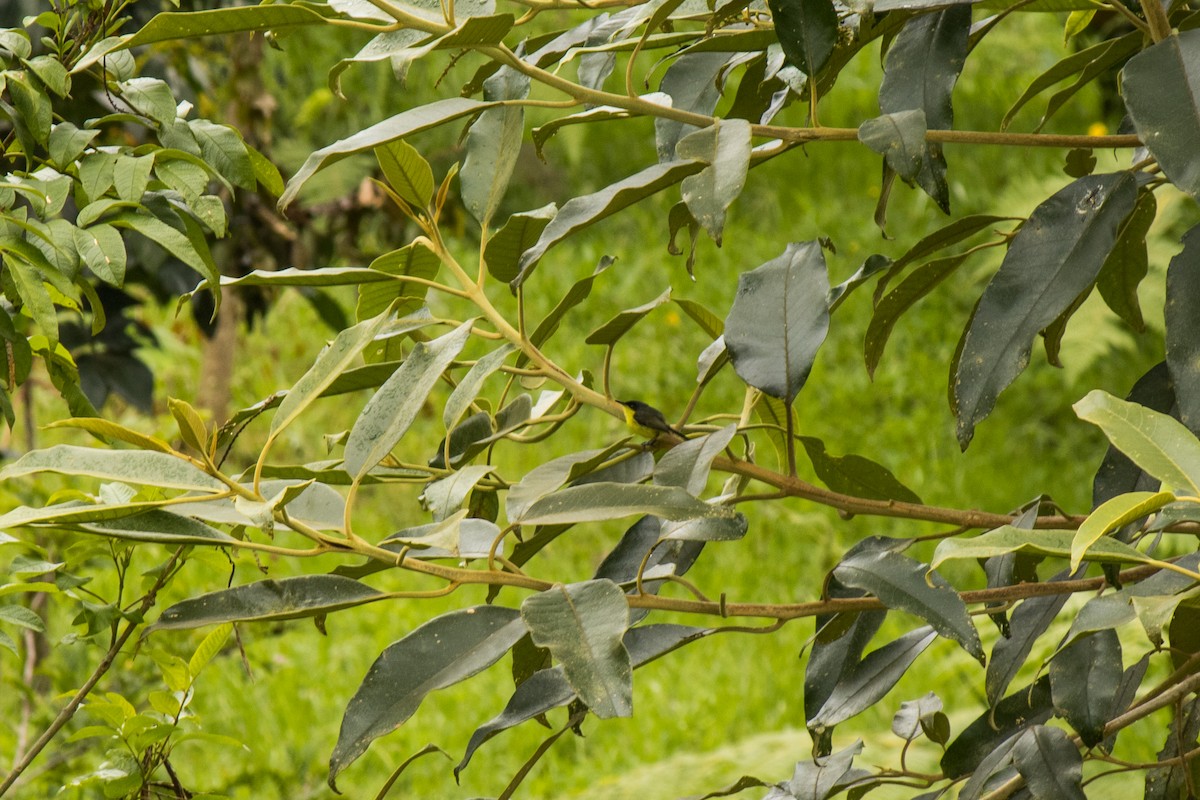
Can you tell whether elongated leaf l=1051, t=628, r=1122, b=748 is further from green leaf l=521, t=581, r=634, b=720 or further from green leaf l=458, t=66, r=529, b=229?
green leaf l=458, t=66, r=529, b=229

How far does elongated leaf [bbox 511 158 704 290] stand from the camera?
2.25 feet

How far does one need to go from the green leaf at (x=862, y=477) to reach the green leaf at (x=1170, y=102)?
30cm

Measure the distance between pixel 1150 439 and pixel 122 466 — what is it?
0.50 meters

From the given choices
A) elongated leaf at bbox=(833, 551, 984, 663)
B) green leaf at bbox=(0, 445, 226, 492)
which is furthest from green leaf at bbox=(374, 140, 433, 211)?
elongated leaf at bbox=(833, 551, 984, 663)

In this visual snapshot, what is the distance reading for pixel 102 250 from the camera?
783mm

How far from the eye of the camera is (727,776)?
213 centimetres

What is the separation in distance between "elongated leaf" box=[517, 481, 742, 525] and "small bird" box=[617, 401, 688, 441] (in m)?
0.11

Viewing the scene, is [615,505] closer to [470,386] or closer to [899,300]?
[470,386]

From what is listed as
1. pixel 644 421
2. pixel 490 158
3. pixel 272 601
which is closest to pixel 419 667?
pixel 272 601

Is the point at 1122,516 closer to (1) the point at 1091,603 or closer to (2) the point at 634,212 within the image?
(1) the point at 1091,603

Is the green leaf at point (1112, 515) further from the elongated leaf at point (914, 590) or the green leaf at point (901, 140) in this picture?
the green leaf at point (901, 140)

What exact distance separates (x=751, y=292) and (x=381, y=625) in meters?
2.59

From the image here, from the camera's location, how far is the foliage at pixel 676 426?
64 cm

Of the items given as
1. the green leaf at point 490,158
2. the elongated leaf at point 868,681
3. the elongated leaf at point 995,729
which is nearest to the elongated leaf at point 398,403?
the green leaf at point 490,158
